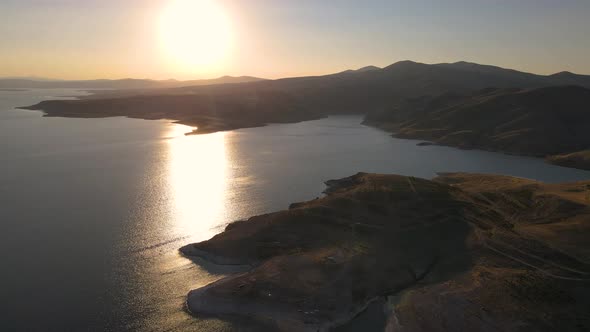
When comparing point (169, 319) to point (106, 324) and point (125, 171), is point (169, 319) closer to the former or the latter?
point (106, 324)

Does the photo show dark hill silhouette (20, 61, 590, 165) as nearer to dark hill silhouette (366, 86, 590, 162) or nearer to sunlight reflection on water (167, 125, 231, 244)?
dark hill silhouette (366, 86, 590, 162)

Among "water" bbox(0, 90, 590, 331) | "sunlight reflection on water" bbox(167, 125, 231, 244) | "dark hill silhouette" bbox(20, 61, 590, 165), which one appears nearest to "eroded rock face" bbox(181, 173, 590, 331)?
→ "water" bbox(0, 90, 590, 331)

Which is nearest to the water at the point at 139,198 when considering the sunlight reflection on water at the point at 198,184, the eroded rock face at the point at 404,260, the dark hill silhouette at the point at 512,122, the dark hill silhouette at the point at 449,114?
the sunlight reflection on water at the point at 198,184

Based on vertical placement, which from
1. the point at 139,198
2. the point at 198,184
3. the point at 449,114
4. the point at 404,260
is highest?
the point at 449,114

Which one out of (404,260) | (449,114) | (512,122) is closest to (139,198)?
(404,260)

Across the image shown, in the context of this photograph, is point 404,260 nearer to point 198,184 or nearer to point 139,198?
point 139,198

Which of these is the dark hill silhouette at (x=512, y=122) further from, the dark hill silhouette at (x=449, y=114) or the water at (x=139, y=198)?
the water at (x=139, y=198)
